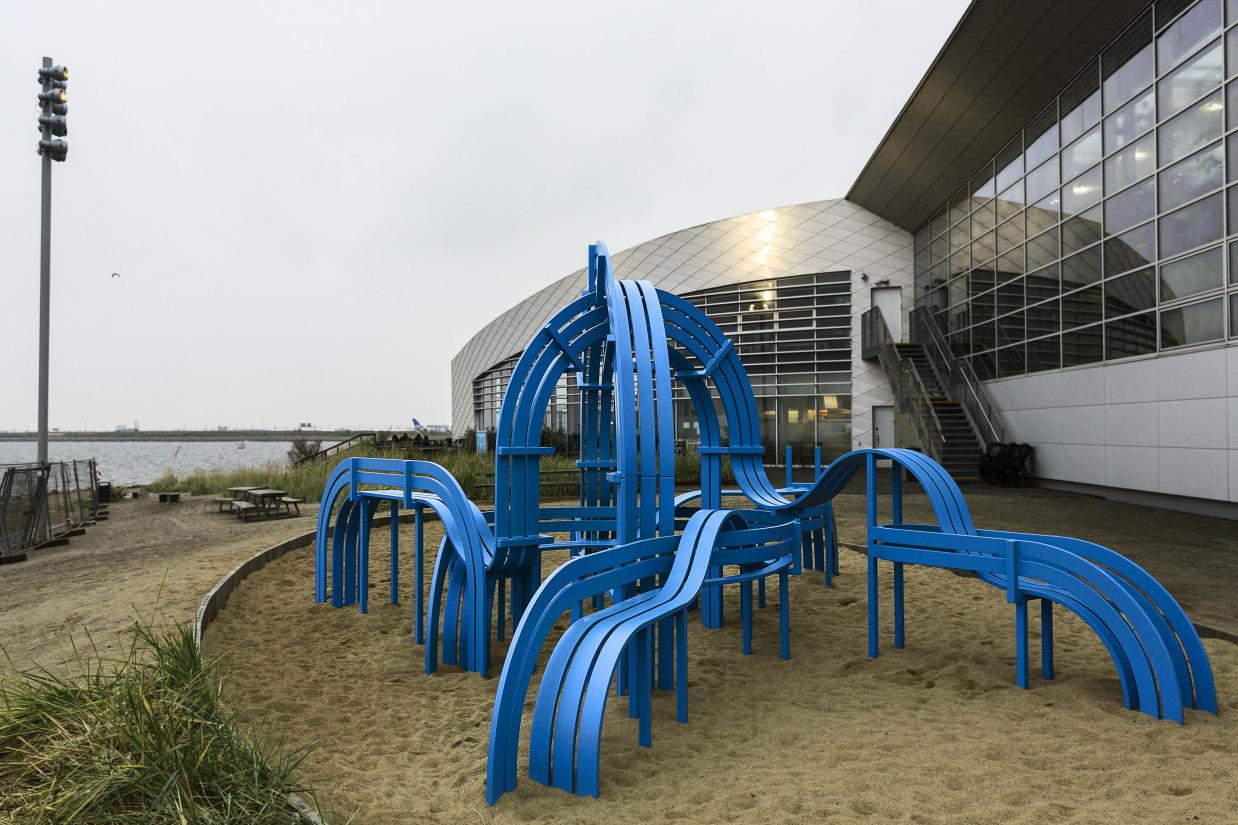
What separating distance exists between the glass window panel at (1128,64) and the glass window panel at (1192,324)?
4.52 meters

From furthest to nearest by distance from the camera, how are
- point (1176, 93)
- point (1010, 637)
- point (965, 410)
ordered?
1. point (965, 410)
2. point (1176, 93)
3. point (1010, 637)

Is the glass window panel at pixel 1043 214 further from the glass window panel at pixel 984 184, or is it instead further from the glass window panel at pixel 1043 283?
the glass window panel at pixel 984 184

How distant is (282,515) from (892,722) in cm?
1304

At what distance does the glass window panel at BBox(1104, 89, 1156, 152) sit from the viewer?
13.5 m

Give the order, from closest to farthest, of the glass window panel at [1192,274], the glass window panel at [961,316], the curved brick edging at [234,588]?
the curved brick edging at [234,588], the glass window panel at [1192,274], the glass window panel at [961,316]

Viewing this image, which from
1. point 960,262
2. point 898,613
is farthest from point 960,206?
point 898,613

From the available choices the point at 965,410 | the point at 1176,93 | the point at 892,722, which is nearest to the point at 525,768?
the point at 892,722

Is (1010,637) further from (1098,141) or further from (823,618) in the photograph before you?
(1098,141)

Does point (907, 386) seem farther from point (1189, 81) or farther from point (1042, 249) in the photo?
point (1189, 81)

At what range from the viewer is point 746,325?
90.3ft

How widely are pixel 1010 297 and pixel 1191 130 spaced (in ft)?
21.0

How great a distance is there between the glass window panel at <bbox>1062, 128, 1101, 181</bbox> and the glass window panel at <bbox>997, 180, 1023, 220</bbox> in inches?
75.4

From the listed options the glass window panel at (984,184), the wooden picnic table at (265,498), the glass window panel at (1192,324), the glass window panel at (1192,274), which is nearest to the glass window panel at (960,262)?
the glass window panel at (984,184)

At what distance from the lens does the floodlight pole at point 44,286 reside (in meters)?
11.8
